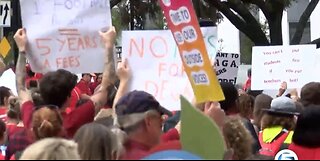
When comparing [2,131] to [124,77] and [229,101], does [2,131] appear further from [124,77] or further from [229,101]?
[229,101]

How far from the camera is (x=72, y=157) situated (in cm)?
384

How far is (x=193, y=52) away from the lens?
6031 millimetres

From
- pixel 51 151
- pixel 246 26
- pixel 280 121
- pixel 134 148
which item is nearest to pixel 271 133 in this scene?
pixel 280 121

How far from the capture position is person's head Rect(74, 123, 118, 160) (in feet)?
14.6

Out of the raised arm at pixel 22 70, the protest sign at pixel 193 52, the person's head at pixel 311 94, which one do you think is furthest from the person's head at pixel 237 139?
the person's head at pixel 311 94

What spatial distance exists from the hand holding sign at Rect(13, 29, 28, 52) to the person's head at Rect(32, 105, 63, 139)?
3.48 feet

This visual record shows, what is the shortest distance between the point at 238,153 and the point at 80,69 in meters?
2.03

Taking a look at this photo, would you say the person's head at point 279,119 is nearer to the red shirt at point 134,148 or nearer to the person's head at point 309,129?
the person's head at point 309,129

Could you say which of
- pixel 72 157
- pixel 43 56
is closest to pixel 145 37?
pixel 43 56

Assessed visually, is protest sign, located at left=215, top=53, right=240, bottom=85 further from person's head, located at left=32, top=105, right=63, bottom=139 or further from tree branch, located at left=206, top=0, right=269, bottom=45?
tree branch, located at left=206, top=0, right=269, bottom=45

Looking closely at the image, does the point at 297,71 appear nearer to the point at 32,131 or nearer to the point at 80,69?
the point at 80,69

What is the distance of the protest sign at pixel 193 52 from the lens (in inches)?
230

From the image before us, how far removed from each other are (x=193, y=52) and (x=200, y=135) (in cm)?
222

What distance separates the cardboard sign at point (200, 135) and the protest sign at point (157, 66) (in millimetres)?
2487
